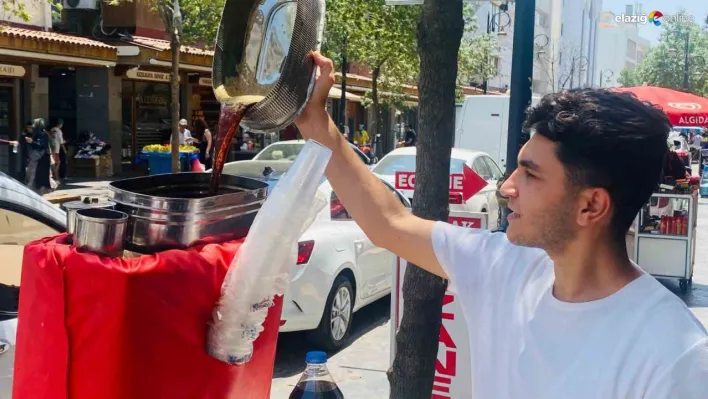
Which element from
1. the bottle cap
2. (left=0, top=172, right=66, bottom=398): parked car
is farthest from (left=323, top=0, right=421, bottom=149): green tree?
the bottle cap

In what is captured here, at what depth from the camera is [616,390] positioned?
4.94 ft

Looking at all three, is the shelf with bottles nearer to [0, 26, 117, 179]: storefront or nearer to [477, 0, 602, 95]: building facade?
[0, 26, 117, 179]: storefront

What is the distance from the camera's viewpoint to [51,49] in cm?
1667

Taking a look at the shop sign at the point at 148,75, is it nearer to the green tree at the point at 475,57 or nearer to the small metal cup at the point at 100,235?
the green tree at the point at 475,57

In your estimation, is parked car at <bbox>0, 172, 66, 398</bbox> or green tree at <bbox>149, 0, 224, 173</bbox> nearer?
parked car at <bbox>0, 172, 66, 398</bbox>

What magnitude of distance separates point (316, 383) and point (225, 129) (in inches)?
35.1

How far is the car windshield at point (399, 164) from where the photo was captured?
11977mm

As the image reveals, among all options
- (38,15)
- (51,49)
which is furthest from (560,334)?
(38,15)

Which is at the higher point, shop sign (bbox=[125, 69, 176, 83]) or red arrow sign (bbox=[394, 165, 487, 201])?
shop sign (bbox=[125, 69, 176, 83])

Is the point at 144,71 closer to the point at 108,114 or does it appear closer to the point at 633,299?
the point at 108,114

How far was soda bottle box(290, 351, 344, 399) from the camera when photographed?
2.40 m

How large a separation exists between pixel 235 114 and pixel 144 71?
70.0 ft

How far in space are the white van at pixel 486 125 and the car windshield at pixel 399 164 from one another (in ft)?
24.7

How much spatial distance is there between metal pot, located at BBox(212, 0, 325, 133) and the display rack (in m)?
7.88
